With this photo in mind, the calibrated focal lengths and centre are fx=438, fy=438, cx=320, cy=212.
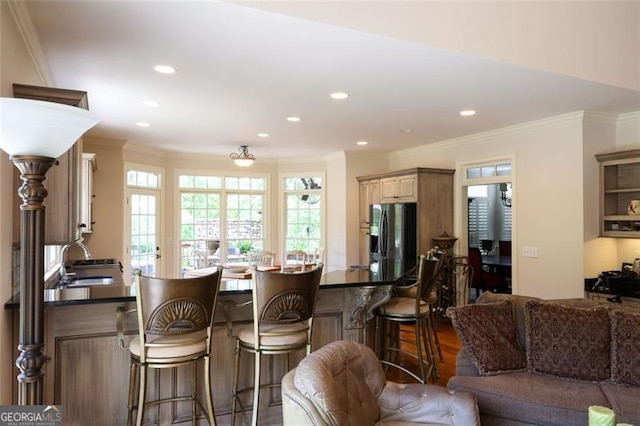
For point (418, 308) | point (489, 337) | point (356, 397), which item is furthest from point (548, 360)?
point (356, 397)

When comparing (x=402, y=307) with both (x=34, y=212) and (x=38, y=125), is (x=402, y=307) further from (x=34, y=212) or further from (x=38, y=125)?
(x=38, y=125)

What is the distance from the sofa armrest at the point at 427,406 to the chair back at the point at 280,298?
69 centimetres

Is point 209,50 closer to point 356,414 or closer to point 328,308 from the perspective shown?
point 328,308

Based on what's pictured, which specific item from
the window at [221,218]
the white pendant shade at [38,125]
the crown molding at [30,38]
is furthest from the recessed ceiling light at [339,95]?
the window at [221,218]

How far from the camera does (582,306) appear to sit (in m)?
3.10

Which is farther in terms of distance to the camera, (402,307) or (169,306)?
(402,307)

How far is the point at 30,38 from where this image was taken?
2.68 m

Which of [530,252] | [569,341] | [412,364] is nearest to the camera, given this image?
[569,341]

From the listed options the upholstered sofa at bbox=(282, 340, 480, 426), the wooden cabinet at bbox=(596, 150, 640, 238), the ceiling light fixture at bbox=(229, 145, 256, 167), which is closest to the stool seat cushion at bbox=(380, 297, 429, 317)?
the upholstered sofa at bbox=(282, 340, 480, 426)

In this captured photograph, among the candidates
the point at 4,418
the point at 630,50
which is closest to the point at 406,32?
the point at 630,50

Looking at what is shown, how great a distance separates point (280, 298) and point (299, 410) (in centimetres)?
91

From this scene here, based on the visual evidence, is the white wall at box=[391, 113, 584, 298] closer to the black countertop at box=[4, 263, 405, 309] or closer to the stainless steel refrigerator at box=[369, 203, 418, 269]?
the stainless steel refrigerator at box=[369, 203, 418, 269]

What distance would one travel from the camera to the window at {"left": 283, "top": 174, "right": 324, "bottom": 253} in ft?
27.0

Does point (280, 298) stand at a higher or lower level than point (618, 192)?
lower
